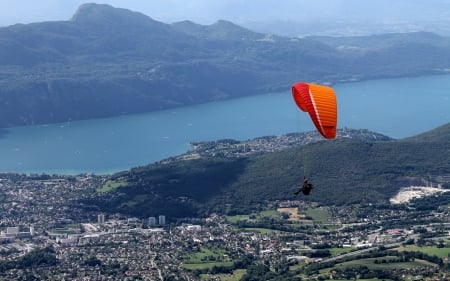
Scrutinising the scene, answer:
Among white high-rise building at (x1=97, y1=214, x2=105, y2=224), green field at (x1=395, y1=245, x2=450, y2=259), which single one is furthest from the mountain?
green field at (x1=395, y1=245, x2=450, y2=259)

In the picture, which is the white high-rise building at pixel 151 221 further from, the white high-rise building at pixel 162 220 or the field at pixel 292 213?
the field at pixel 292 213

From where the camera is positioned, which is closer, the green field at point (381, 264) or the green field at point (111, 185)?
the green field at point (381, 264)

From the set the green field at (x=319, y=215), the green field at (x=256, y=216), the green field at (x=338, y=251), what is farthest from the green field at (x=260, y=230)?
the green field at (x=338, y=251)

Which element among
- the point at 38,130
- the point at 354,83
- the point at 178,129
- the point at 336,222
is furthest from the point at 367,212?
the point at 354,83

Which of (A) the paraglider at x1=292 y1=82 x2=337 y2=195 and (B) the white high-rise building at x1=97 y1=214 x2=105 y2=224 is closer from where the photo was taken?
(A) the paraglider at x1=292 y1=82 x2=337 y2=195

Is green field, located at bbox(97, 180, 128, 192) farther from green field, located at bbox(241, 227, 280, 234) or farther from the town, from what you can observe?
green field, located at bbox(241, 227, 280, 234)

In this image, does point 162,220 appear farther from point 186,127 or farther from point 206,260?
point 186,127
